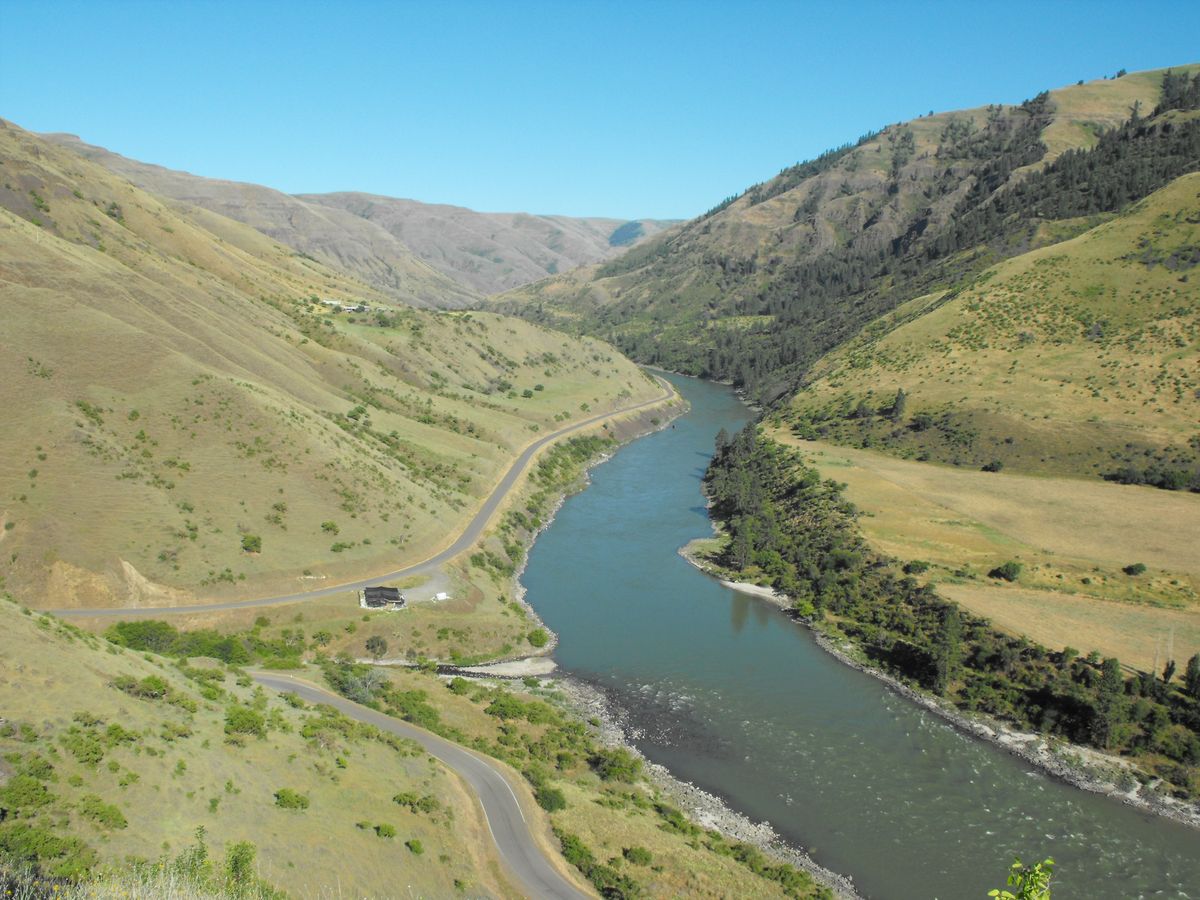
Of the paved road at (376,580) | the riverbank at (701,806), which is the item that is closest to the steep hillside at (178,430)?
the paved road at (376,580)

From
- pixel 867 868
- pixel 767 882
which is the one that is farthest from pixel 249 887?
pixel 867 868

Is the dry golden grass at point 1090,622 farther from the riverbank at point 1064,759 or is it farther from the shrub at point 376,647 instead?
the shrub at point 376,647

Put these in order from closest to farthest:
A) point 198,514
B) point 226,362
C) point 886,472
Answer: point 198,514
point 226,362
point 886,472

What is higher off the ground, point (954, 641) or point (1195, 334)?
point (1195, 334)

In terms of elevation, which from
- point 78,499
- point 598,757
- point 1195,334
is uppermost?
point 1195,334

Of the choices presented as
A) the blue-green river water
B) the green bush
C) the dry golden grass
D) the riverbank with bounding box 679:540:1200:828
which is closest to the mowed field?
the dry golden grass

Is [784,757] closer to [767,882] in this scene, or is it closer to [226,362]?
[767,882]

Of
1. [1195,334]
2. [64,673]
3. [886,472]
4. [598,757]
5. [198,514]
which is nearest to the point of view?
[64,673]

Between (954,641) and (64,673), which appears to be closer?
(64,673)
